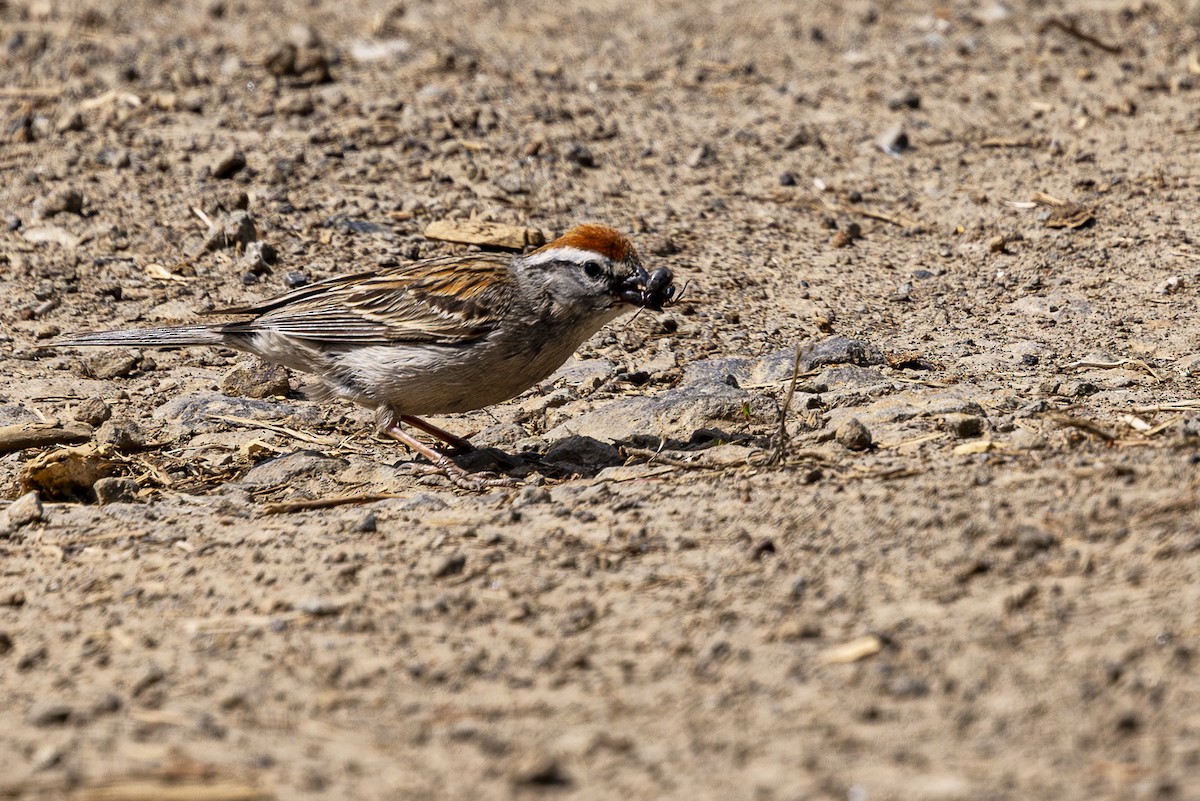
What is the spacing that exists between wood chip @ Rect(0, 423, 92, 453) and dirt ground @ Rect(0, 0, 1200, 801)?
31mm

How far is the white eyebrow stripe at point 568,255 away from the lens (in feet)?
23.0

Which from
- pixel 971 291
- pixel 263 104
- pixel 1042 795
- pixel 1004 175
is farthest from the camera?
pixel 263 104

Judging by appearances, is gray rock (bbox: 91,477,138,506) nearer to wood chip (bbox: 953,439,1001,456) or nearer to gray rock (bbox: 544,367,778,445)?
gray rock (bbox: 544,367,778,445)

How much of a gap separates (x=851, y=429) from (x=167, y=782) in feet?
11.3

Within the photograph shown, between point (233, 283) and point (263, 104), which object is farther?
point (263, 104)

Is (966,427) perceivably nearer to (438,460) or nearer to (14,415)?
(438,460)

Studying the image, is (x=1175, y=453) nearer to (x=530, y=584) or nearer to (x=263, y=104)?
(x=530, y=584)

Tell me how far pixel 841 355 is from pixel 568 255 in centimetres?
162

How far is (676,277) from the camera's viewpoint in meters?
9.05

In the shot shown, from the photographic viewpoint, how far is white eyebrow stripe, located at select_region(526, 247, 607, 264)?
23.0 feet

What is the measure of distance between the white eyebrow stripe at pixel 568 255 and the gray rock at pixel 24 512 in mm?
2646

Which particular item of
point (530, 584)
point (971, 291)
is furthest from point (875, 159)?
point (530, 584)

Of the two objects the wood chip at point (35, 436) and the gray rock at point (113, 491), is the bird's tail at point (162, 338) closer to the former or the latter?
the wood chip at point (35, 436)

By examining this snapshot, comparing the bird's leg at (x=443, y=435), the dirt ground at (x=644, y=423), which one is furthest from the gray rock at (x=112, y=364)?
the bird's leg at (x=443, y=435)
